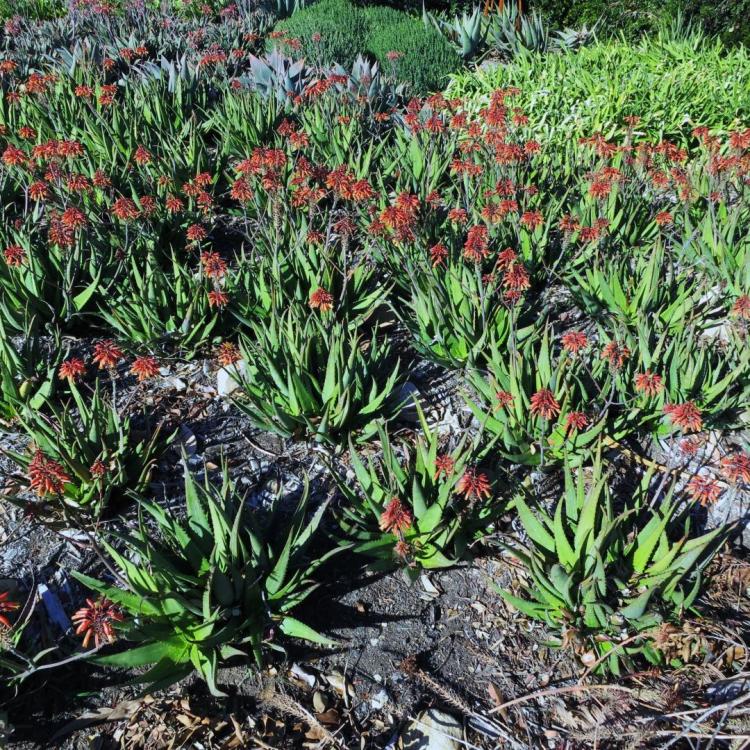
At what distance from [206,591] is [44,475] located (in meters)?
0.68

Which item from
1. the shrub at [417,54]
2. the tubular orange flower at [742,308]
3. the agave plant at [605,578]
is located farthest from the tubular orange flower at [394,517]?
the shrub at [417,54]

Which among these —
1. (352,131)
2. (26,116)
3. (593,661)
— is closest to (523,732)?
(593,661)

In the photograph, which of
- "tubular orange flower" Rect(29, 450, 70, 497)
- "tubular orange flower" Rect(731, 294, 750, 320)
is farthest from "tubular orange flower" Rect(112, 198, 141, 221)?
"tubular orange flower" Rect(731, 294, 750, 320)

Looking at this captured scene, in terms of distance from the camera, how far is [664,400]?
274 cm

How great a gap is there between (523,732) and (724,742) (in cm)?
59

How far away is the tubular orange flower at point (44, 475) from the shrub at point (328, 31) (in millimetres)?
5372


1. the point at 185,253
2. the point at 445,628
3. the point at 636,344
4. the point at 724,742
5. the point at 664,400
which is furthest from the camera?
the point at 185,253

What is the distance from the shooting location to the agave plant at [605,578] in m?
2.06

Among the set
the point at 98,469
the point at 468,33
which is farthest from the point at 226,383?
the point at 468,33

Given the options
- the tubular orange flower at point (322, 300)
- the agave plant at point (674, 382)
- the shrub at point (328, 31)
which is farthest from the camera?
the shrub at point (328, 31)

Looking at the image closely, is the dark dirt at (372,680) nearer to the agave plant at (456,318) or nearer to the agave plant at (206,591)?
the agave plant at (206,591)

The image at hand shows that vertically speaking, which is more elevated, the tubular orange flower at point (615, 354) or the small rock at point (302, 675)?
the tubular orange flower at point (615, 354)

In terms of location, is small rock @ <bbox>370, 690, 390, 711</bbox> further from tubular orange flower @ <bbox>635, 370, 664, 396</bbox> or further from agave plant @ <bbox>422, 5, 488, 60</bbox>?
agave plant @ <bbox>422, 5, 488, 60</bbox>

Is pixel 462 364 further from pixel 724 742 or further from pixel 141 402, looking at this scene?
pixel 724 742
